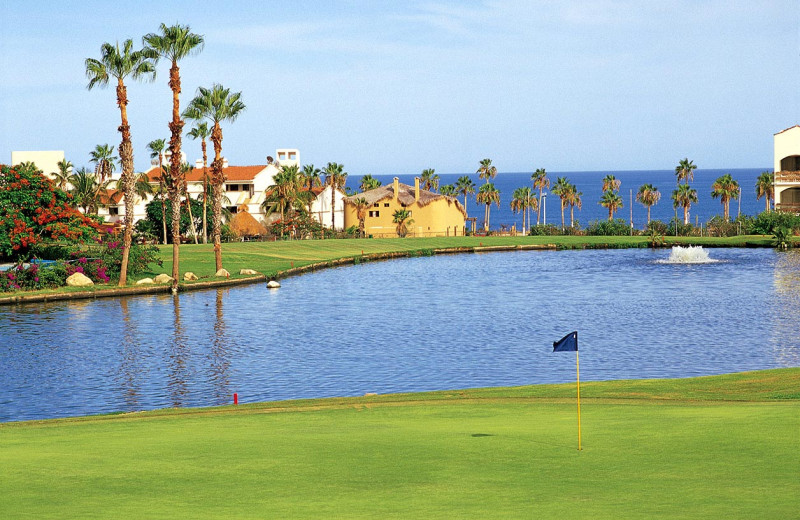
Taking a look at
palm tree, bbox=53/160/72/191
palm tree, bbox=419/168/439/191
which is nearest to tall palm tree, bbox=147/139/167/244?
palm tree, bbox=53/160/72/191

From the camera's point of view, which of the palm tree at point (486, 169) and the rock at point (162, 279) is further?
the palm tree at point (486, 169)

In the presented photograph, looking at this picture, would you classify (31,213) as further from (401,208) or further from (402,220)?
(401,208)

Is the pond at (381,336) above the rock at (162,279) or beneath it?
beneath

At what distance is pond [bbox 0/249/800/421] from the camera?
107 ft

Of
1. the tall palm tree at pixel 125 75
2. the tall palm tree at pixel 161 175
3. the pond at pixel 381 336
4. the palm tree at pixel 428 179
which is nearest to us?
the pond at pixel 381 336

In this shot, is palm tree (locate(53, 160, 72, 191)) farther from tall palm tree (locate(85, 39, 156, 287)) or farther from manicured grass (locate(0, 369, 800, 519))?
manicured grass (locate(0, 369, 800, 519))

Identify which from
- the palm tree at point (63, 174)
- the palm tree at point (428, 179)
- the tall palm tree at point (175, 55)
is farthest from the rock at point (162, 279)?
the palm tree at point (428, 179)

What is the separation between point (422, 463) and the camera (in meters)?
13.9

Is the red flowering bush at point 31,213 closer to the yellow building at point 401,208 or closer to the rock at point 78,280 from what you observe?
the rock at point 78,280

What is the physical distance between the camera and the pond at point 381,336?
32562 mm

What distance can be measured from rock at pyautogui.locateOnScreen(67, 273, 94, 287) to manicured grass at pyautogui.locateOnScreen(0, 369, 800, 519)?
1807 inches

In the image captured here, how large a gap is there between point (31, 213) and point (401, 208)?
72452 mm

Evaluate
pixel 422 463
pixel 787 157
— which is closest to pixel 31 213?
pixel 422 463

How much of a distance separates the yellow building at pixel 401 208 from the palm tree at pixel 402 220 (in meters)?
0.30
